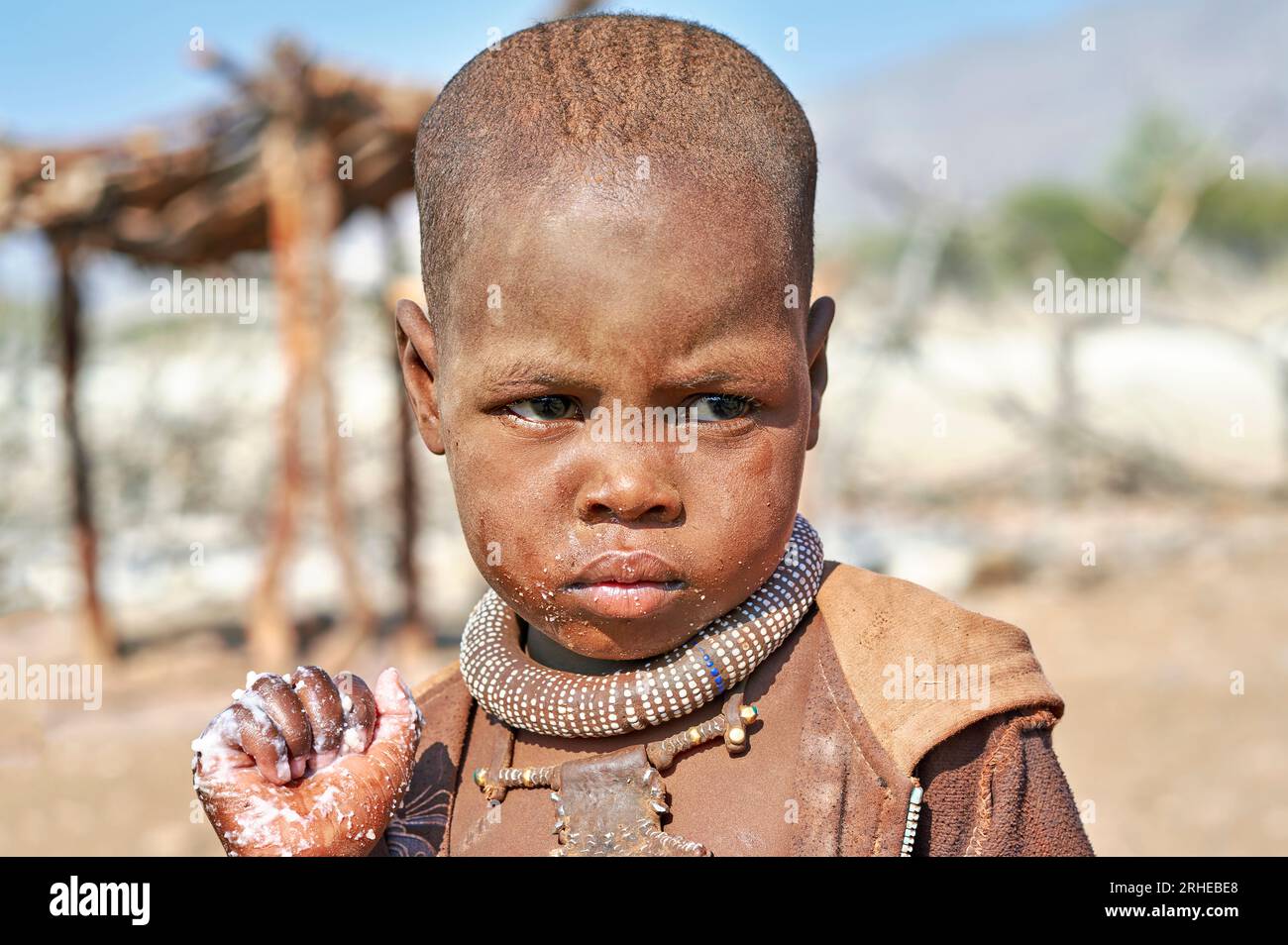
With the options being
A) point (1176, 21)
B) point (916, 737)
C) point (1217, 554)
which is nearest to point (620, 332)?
point (916, 737)

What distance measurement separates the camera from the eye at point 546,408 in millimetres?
1745

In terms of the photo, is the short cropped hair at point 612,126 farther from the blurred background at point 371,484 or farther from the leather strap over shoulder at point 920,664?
the blurred background at point 371,484

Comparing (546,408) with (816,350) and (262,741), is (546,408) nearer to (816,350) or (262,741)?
(816,350)

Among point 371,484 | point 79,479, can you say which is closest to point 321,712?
point 79,479

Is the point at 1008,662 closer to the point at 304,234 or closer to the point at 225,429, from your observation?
the point at 304,234

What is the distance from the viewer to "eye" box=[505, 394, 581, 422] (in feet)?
5.73

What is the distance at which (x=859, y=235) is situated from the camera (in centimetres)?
3947

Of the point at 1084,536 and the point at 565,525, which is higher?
the point at 565,525

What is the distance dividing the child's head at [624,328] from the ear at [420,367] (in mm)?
136

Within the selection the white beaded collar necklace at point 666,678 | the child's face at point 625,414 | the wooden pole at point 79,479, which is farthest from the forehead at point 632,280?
the wooden pole at point 79,479

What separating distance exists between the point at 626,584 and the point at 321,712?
0.47 metres

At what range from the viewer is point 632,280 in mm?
1652

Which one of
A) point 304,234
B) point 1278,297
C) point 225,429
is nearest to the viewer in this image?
point 304,234

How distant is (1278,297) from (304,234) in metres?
18.5
